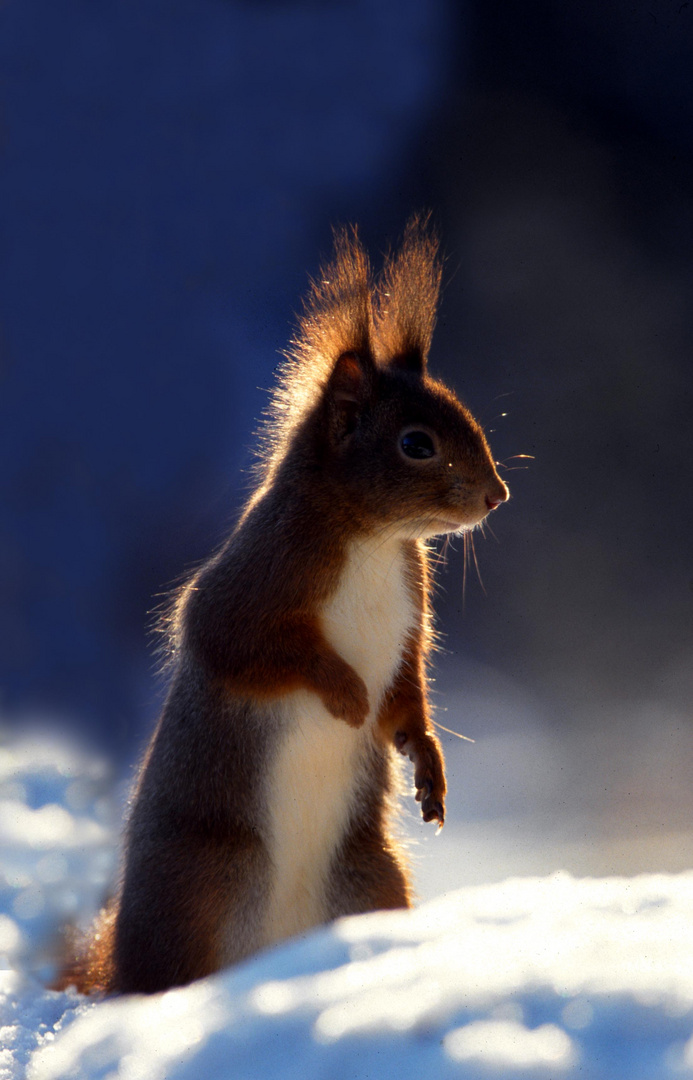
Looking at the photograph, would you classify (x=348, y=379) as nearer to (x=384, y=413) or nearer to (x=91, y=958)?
(x=384, y=413)

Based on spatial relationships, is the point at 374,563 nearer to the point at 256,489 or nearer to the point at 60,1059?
the point at 256,489

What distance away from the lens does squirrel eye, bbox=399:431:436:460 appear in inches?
81.7

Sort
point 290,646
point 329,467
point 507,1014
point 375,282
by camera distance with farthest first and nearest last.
Result: 1. point 375,282
2. point 329,467
3. point 290,646
4. point 507,1014

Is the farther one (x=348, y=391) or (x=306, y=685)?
(x=348, y=391)

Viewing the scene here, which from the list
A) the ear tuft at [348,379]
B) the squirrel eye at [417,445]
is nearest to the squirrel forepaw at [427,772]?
the squirrel eye at [417,445]

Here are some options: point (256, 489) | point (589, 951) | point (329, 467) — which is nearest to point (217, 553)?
point (256, 489)

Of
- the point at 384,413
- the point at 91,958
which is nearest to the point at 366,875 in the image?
the point at 91,958

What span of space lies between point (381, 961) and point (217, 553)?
112cm

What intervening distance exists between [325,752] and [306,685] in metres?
0.22

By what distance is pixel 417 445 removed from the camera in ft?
6.82

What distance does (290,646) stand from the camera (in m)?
1.97

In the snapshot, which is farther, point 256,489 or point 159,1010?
point 256,489

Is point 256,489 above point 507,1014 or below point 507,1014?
above

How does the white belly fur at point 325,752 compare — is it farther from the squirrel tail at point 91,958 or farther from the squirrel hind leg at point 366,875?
the squirrel tail at point 91,958
